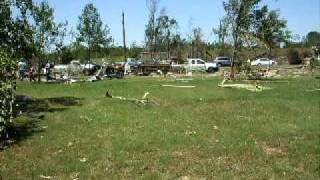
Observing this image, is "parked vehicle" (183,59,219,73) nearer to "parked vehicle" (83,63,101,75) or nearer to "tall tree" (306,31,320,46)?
"parked vehicle" (83,63,101,75)

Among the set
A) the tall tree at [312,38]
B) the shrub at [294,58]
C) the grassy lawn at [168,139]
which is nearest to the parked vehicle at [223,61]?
the shrub at [294,58]

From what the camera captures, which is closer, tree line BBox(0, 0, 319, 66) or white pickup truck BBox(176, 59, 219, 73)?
tree line BBox(0, 0, 319, 66)

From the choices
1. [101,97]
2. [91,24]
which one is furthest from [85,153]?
[91,24]

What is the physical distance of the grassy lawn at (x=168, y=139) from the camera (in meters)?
11.4

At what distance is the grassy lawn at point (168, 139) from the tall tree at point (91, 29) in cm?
3844

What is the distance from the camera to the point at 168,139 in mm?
14547

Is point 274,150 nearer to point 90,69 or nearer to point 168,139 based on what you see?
point 168,139

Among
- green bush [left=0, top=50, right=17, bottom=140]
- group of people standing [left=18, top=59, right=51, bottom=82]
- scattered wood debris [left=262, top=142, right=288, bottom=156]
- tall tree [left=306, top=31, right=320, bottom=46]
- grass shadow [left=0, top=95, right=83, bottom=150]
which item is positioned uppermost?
tall tree [left=306, top=31, right=320, bottom=46]

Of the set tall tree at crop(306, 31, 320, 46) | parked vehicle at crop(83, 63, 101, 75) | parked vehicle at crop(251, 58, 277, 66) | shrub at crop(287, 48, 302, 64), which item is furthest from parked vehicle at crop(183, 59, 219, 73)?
tall tree at crop(306, 31, 320, 46)

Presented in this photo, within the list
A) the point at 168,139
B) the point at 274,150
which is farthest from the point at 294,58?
the point at 274,150

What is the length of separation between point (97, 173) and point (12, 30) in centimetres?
1193

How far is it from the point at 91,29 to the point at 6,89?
1920 inches

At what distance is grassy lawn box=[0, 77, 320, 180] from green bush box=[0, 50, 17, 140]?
0.72 m

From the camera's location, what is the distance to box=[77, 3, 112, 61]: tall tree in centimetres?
6200
